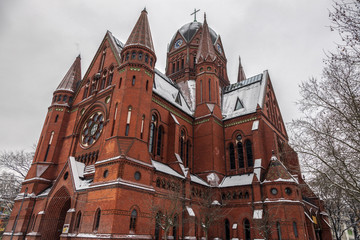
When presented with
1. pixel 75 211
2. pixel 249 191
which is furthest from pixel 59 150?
pixel 249 191

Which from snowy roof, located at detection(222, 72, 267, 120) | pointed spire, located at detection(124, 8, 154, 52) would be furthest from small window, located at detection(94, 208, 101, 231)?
snowy roof, located at detection(222, 72, 267, 120)

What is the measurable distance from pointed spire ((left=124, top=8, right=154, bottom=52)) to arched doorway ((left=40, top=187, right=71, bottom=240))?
1482cm

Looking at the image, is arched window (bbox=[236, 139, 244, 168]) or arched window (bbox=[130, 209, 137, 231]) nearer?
arched window (bbox=[130, 209, 137, 231])

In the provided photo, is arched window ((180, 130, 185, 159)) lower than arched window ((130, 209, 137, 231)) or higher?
higher

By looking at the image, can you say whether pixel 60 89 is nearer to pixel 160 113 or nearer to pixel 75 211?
pixel 160 113

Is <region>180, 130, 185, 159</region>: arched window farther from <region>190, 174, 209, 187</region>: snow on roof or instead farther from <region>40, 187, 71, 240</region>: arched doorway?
Answer: <region>40, 187, 71, 240</region>: arched doorway

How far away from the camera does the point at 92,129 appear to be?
25.1 meters

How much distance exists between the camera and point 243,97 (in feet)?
109

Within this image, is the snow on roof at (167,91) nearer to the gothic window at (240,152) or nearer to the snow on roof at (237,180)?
the gothic window at (240,152)

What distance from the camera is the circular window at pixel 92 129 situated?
24.2 metres

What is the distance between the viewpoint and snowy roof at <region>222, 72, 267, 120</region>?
101 feet

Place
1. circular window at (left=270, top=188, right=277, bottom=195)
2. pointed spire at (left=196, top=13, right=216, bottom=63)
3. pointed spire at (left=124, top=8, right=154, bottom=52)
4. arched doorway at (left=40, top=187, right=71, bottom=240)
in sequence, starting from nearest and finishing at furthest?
arched doorway at (left=40, top=187, right=71, bottom=240) → circular window at (left=270, top=188, right=277, bottom=195) → pointed spire at (left=124, top=8, right=154, bottom=52) → pointed spire at (left=196, top=13, right=216, bottom=63)

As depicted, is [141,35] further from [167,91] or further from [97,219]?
[97,219]

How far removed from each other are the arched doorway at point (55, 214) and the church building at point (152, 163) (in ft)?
0.28
